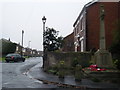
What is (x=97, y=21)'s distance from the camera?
25.6 meters

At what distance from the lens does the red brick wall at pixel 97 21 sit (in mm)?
25594

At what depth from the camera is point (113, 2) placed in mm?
25875

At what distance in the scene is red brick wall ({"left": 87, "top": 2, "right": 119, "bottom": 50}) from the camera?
84.0 ft

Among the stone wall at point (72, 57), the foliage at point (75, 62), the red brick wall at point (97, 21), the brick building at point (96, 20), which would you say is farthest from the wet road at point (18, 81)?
the red brick wall at point (97, 21)

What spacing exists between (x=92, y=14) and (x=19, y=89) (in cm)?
1771

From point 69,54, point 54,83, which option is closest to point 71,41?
point 69,54

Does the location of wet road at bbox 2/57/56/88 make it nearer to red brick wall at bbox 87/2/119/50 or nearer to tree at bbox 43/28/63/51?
tree at bbox 43/28/63/51

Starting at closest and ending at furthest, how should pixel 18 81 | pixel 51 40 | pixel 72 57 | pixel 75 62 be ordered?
pixel 18 81 < pixel 75 62 < pixel 72 57 < pixel 51 40

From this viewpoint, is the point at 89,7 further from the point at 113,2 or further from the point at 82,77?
the point at 82,77

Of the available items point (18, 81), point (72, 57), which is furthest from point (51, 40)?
point (18, 81)

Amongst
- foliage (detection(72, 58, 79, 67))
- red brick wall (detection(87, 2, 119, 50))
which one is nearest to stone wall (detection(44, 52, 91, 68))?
foliage (detection(72, 58, 79, 67))

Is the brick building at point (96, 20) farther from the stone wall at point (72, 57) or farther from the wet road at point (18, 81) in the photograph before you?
the wet road at point (18, 81)

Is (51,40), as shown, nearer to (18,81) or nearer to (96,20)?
(96,20)

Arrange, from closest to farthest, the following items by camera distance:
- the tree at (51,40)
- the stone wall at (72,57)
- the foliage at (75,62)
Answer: the foliage at (75,62) → the stone wall at (72,57) → the tree at (51,40)
